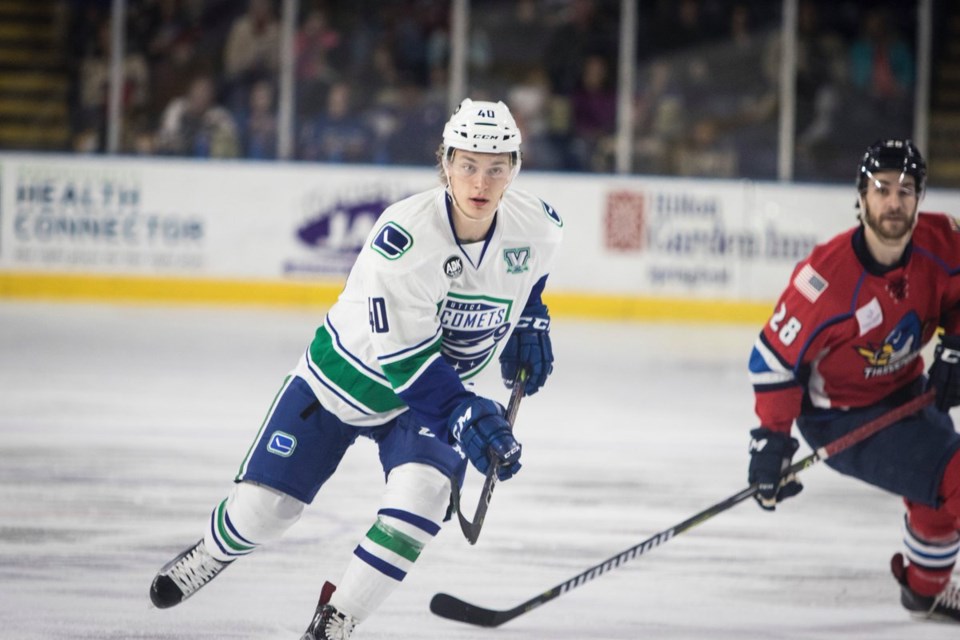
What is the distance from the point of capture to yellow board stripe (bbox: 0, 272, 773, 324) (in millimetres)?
9391

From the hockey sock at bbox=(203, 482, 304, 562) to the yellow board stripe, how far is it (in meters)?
6.39

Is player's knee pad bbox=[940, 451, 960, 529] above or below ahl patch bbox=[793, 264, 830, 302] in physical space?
below

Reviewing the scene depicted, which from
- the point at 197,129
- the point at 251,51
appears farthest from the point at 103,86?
the point at 251,51

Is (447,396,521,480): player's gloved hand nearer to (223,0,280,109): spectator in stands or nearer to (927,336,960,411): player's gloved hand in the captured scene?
(927,336,960,411): player's gloved hand

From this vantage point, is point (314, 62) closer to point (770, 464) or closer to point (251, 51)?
point (251, 51)

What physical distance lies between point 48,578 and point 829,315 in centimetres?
186

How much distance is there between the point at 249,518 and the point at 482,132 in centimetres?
89

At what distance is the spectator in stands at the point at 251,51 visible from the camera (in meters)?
9.75

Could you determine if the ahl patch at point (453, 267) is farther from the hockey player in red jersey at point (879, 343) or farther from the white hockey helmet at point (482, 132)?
the hockey player in red jersey at point (879, 343)

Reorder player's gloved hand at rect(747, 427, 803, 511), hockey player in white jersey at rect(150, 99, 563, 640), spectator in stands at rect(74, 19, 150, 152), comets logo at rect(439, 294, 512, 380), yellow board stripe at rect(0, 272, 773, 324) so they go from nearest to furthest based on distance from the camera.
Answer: hockey player in white jersey at rect(150, 99, 563, 640)
comets logo at rect(439, 294, 512, 380)
player's gloved hand at rect(747, 427, 803, 511)
yellow board stripe at rect(0, 272, 773, 324)
spectator in stands at rect(74, 19, 150, 152)

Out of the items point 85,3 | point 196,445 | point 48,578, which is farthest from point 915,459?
point 85,3

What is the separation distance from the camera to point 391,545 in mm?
2742

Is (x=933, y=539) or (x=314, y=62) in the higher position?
(x=314, y=62)

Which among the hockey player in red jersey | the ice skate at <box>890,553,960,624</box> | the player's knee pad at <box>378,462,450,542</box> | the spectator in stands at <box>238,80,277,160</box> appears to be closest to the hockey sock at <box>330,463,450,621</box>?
the player's knee pad at <box>378,462,450,542</box>
